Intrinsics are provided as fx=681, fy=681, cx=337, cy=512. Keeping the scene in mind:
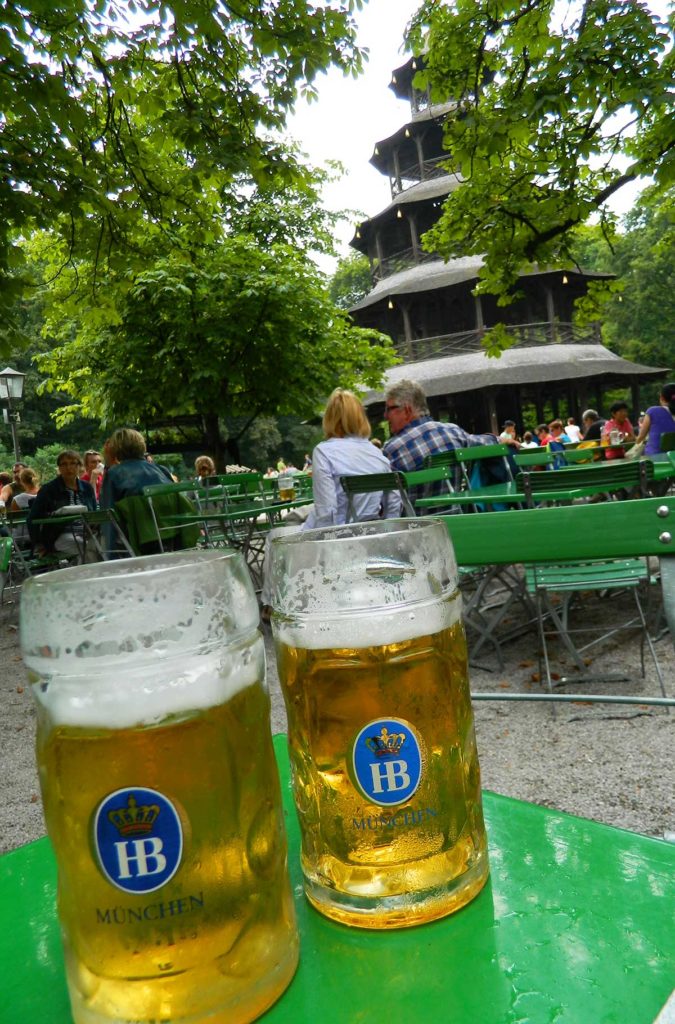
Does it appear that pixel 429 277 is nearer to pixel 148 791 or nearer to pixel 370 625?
pixel 370 625

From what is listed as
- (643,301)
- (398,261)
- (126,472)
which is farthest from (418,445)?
(643,301)

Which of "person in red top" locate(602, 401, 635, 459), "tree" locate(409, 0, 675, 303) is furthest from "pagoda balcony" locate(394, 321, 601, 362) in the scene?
"tree" locate(409, 0, 675, 303)

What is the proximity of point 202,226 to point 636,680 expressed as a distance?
4.39 meters

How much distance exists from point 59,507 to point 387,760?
7.18 metres

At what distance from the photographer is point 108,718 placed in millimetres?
338

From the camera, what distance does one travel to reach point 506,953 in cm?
40

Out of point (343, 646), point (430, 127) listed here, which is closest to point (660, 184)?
point (343, 646)

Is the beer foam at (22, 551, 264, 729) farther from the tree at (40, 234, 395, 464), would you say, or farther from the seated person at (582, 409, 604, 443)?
the seated person at (582, 409, 604, 443)

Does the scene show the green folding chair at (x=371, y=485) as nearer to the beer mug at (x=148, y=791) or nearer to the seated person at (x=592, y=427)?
the beer mug at (x=148, y=791)

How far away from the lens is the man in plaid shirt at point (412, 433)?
487 centimetres

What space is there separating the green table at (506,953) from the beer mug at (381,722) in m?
0.02

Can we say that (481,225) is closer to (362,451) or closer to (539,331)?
(362,451)

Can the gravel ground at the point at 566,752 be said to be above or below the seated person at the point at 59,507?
below

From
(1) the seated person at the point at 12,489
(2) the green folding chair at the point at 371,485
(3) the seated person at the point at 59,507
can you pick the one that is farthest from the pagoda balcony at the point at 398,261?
(2) the green folding chair at the point at 371,485
